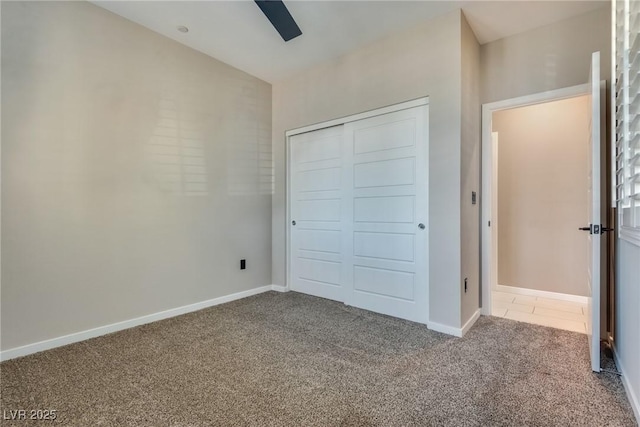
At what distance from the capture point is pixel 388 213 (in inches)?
116

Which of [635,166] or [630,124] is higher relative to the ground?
[630,124]

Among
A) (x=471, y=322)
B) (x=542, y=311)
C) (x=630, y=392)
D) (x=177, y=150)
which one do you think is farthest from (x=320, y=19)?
(x=542, y=311)

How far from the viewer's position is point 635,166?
55.7 inches

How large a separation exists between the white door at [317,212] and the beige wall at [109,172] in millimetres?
635

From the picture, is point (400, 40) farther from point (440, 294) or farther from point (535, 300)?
point (535, 300)

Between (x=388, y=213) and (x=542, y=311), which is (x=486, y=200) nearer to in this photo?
(x=388, y=213)

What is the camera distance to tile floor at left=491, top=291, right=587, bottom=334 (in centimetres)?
273

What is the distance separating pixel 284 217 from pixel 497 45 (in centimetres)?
284

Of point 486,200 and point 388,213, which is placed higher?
point 486,200

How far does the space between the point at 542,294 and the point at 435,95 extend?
2692mm

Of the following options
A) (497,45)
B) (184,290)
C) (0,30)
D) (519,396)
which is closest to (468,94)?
(497,45)

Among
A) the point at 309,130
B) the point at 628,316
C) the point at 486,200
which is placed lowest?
the point at 628,316

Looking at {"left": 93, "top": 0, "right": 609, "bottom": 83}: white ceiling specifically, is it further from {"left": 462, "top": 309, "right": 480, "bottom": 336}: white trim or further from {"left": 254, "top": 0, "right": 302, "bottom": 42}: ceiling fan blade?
{"left": 462, "top": 309, "right": 480, "bottom": 336}: white trim

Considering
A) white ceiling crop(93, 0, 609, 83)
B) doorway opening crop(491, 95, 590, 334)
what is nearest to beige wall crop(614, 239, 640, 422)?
doorway opening crop(491, 95, 590, 334)
